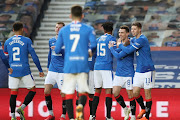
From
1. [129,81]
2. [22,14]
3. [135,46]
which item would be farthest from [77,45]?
[22,14]

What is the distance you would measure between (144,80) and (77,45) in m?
2.51

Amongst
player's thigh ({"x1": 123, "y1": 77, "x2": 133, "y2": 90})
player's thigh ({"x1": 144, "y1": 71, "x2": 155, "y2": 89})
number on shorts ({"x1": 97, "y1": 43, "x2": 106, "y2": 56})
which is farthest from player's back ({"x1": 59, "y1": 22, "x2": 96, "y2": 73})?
player's thigh ({"x1": 123, "y1": 77, "x2": 133, "y2": 90})

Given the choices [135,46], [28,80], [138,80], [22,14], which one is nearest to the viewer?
[135,46]

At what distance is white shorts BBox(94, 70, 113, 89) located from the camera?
8.20 m

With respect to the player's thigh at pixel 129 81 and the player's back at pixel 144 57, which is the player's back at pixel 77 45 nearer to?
the player's back at pixel 144 57

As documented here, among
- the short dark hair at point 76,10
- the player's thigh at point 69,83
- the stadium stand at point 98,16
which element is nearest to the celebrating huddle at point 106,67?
the player's thigh at point 69,83

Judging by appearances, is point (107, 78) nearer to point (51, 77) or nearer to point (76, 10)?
point (51, 77)

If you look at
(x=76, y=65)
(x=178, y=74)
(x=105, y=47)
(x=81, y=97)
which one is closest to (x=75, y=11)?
(x=76, y=65)

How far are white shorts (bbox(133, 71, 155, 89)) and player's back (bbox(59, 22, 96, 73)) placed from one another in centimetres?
228

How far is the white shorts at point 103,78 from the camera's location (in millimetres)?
8195

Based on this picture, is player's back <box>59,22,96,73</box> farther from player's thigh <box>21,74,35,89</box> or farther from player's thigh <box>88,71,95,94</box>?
player's thigh <box>88,71,95,94</box>

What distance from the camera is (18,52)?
813cm

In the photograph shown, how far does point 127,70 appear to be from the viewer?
27.7ft

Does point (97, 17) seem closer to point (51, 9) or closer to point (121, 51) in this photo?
point (51, 9)
